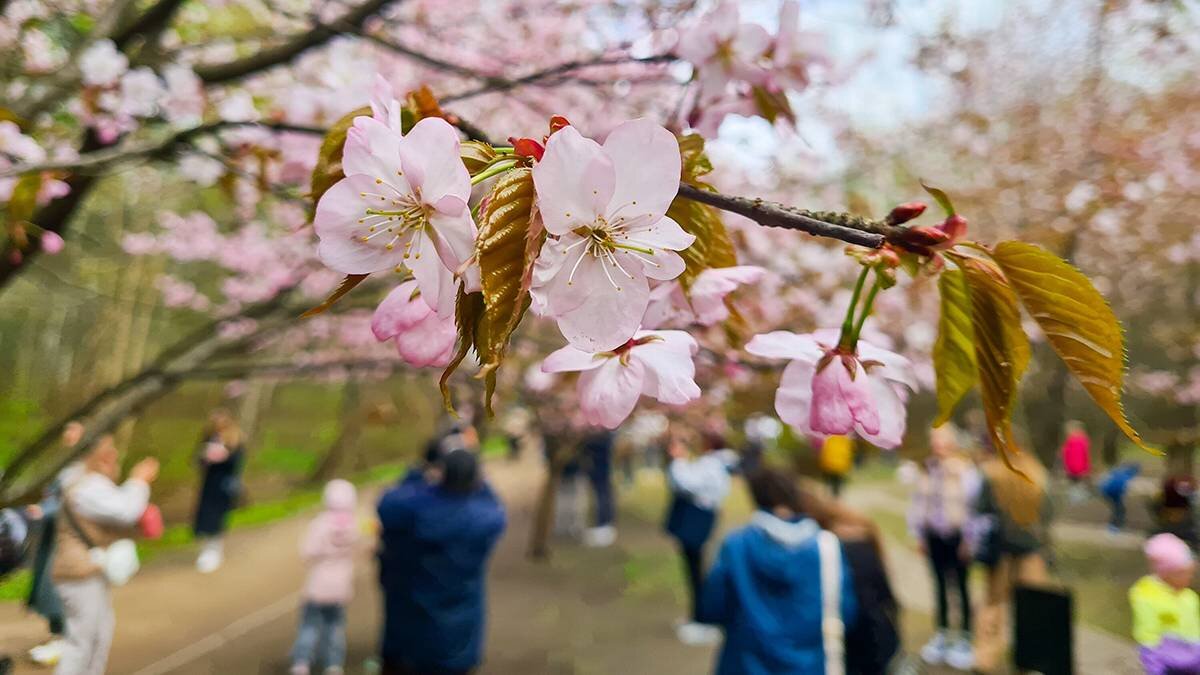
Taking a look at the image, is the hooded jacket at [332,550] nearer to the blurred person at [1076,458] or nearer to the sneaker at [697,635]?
the sneaker at [697,635]

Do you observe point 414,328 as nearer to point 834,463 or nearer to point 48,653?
point 48,653

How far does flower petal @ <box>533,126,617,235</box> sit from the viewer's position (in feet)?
1.79

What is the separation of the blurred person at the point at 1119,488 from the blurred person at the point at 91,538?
241 inches

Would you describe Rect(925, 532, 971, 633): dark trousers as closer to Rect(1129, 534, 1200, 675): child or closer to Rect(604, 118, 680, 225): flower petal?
Rect(1129, 534, 1200, 675): child

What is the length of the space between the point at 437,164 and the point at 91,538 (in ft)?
8.65

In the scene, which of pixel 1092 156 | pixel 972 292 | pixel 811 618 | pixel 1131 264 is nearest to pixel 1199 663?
pixel 811 618

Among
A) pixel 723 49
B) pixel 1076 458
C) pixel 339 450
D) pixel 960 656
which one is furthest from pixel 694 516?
pixel 339 450

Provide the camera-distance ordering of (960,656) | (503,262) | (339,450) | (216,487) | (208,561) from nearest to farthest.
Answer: (503,262)
(960,656)
(208,561)
(216,487)
(339,450)

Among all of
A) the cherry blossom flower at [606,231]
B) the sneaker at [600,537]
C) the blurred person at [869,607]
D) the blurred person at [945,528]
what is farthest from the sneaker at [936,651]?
the cherry blossom flower at [606,231]

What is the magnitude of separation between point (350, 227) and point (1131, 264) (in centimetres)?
926

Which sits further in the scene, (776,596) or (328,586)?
(328,586)

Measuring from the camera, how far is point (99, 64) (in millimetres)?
1900

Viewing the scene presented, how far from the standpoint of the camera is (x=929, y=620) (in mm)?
5746

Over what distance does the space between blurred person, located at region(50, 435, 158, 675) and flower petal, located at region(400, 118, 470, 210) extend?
2097 mm
